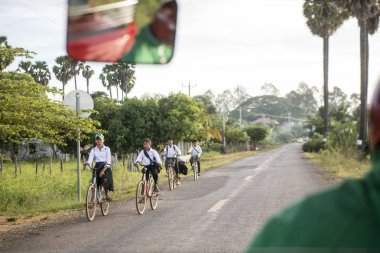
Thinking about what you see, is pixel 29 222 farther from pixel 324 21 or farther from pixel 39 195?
pixel 324 21

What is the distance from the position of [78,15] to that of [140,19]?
0.18 meters

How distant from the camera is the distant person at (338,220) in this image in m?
0.82

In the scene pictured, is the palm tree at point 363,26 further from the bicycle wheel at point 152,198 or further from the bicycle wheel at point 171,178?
the bicycle wheel at point 152,198

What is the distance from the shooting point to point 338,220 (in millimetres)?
830

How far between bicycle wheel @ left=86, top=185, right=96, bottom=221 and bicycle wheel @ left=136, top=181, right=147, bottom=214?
1.07 metres

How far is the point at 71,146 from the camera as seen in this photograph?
39.3 meters

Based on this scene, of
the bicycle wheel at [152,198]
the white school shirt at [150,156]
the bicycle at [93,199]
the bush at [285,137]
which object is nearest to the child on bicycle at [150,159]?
the white school shirt at [150,156]

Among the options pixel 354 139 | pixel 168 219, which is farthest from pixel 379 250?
pixel 354 139

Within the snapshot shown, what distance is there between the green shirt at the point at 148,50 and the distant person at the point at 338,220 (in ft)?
2.32

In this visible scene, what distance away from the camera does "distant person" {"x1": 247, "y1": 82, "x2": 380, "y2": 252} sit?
2.68 feet

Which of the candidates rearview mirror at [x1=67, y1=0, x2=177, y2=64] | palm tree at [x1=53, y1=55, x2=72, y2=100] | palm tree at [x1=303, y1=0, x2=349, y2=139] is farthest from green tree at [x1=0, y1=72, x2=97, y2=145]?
palm tree at [x1=303, y1=0, x2=349, y2=139]

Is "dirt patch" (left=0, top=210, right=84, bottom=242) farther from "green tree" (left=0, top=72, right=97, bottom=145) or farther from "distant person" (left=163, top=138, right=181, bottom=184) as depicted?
"distant person" (left=163, top=138, right=181, bottom=184)

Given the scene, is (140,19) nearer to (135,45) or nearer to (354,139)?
(135,45)

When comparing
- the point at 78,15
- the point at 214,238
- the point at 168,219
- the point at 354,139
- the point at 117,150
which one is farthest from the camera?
the point at 117,150
